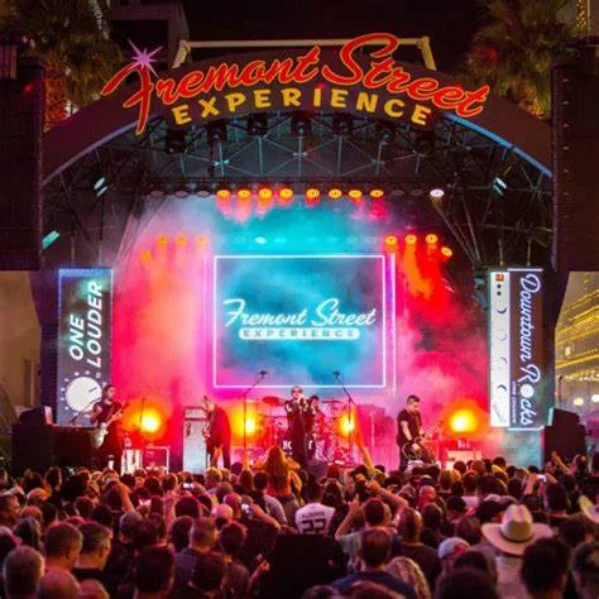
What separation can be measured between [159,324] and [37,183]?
30.6 ft

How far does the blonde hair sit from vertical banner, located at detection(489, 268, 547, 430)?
49.9ft

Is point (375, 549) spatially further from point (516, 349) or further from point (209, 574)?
point (516, 349)

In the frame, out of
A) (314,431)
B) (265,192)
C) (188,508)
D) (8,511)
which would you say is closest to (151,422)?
(314,431)

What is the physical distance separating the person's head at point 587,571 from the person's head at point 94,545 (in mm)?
2663

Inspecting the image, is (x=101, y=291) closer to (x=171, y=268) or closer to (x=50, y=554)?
(x=171, y=268)

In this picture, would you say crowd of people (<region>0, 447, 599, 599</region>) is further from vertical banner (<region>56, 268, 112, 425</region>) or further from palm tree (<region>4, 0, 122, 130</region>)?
palm tree (<region>4, 0, 122, 130</region>)

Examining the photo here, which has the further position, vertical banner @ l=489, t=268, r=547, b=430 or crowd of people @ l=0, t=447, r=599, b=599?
vertical banner @ l=489, t=268, r=547, b=430

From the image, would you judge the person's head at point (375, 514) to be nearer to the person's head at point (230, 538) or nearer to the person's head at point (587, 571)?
the person's head at point (230, 538)

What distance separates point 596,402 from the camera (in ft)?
156

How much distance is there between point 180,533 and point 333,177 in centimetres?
1660

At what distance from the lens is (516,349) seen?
68.7 feet

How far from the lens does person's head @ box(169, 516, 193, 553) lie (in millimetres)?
7168

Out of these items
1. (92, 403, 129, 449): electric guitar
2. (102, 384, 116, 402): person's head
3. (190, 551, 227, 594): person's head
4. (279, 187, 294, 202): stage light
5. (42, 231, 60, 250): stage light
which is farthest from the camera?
(279, 187, 294, 202): stage light

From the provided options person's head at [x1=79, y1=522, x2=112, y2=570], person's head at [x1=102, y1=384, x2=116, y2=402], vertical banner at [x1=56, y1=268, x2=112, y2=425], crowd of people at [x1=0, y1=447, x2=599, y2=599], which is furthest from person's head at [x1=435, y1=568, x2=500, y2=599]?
vertical banner at [x1=56, y1=268, x2=112, y2=425]
